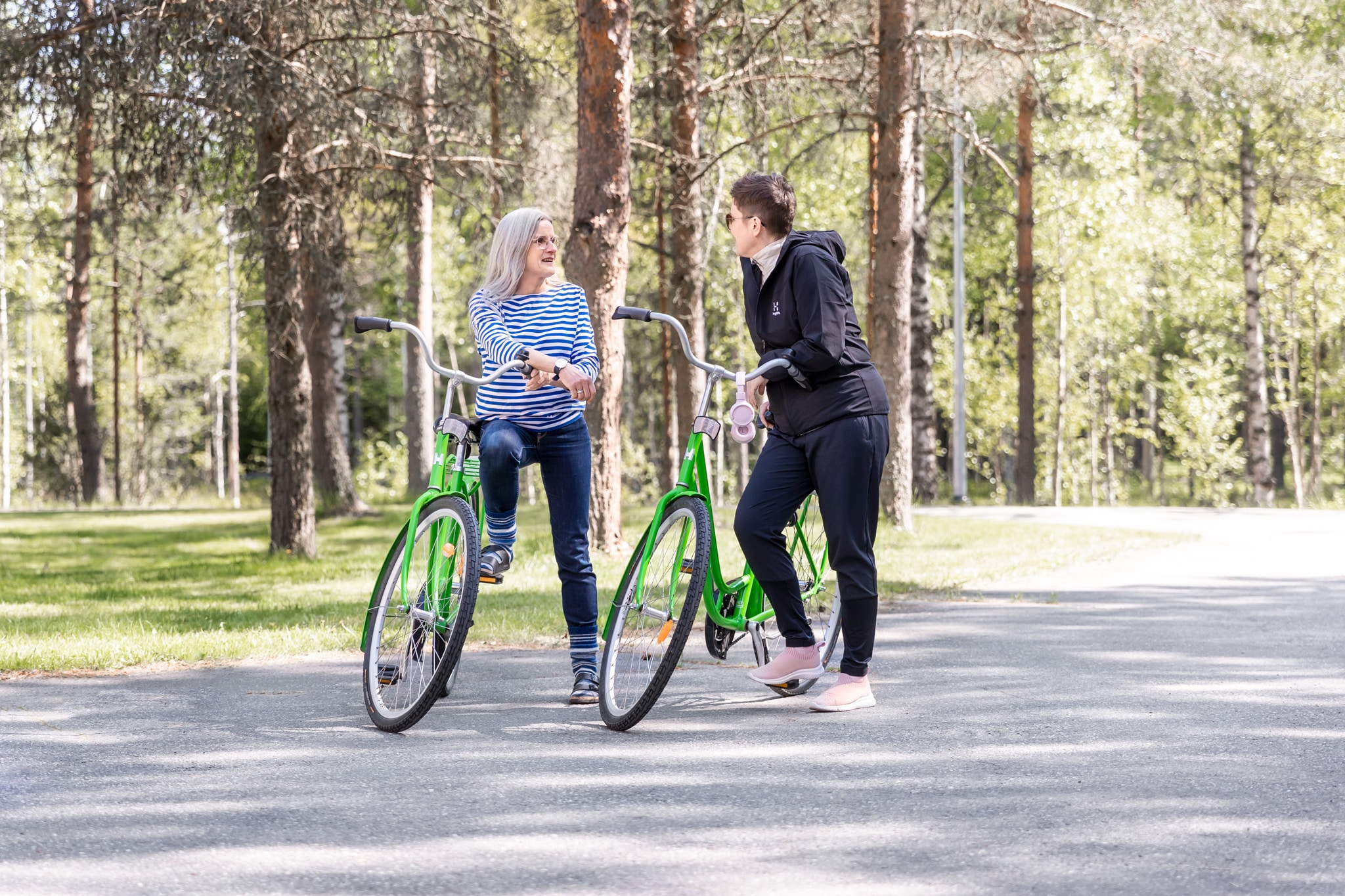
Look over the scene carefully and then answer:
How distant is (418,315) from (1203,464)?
22.7m

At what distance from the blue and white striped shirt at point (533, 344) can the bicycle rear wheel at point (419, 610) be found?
52 centimetres

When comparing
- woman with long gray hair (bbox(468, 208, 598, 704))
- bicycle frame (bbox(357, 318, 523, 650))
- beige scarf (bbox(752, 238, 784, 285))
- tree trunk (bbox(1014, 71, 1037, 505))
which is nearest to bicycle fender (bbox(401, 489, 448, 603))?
bicycle frame (bbox(357, 318, 523, 650))

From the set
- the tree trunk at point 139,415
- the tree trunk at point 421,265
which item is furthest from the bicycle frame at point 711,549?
the tree trunk at point 139,415

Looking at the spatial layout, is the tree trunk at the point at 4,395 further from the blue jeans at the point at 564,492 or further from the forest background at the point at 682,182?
the blue jeans at the point at 564,492

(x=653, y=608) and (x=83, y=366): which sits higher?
(x=83, y=366)

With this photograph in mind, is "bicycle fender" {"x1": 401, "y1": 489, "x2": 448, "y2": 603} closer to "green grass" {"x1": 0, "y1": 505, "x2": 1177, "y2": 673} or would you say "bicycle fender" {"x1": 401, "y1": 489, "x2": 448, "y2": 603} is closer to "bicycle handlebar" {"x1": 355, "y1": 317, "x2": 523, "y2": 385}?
"bicycle handlebar" {"x1": 355, "y1": 317, "x2": 523, "y2": 385}

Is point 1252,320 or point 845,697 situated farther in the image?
point 1252,320

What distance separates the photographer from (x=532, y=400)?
553cm

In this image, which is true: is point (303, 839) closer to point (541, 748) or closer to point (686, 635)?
point (541, 748)

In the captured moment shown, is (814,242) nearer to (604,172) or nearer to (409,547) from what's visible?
(409,547)

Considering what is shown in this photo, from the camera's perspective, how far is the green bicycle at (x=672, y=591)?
16.4 feet

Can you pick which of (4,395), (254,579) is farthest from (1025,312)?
(4,395)

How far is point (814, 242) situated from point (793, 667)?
164cm

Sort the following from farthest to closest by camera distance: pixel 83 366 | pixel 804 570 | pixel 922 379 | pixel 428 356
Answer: pixel 83 366 → pixel 922 379 → pixel 804 570 → pixel 428 356
